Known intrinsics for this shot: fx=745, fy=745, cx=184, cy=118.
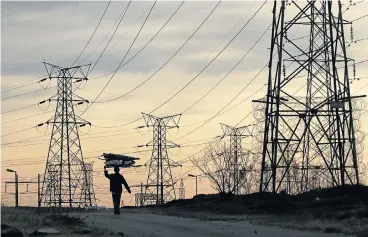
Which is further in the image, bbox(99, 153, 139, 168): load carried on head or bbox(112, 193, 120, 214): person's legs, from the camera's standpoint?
bbox(99, 153, 139, 168): load carried on head

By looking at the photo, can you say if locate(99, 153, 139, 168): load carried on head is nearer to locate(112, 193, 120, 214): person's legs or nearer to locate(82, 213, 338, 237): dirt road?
locate(112, 193, 120, 214): person's legs

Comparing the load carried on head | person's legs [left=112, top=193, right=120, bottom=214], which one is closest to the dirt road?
person's legs [left=112, top=193, right=120, bottom=214]

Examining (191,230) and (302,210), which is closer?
(191,230)

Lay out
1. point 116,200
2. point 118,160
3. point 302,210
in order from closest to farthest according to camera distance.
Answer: point 116,200
point 302,210
point 118,160

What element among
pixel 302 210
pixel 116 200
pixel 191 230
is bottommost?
pixel 191 230

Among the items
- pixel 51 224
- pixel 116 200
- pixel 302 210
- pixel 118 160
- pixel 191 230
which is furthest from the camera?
pixel 118 160

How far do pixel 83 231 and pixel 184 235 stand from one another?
2.41 m

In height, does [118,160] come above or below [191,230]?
above

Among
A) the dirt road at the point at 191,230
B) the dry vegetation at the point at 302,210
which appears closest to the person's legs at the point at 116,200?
the dry vegetation at the point at 302,210

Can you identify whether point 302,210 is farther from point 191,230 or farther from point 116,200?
point 191,230

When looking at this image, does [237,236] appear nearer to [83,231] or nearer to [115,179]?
[83,231]

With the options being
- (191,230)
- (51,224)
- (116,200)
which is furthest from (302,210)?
(51,224)

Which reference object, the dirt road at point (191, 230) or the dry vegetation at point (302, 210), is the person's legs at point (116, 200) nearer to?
the dry vegetation at point (302, 210)

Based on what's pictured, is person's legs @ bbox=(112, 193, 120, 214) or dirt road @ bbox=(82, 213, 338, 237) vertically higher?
person's legs @ bbox=(112, 193, 120, 214)
